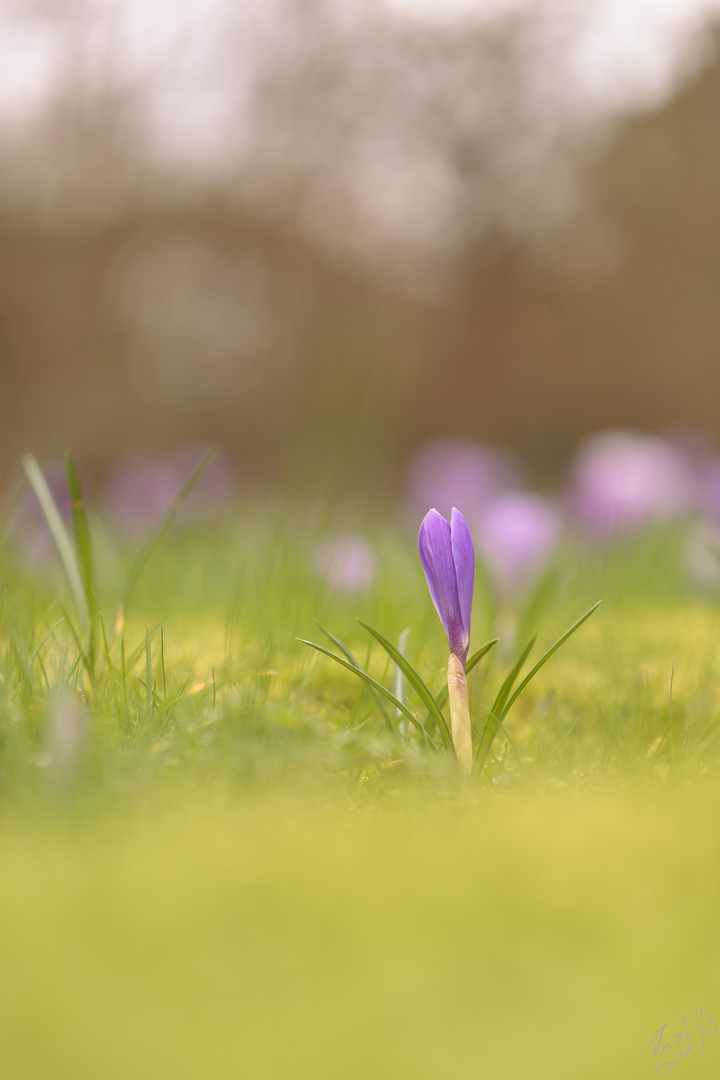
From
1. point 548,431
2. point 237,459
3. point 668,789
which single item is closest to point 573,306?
point 548,431

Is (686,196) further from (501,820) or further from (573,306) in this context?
(501,820)

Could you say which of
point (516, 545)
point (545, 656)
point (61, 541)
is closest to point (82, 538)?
point (61, 541)

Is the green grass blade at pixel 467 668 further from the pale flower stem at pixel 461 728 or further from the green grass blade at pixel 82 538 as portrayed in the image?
the green grass blade at pixel 82 538

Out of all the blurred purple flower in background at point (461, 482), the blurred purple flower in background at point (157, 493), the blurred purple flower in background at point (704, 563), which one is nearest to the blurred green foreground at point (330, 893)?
the blurred purple flower in background at point (704, 563)

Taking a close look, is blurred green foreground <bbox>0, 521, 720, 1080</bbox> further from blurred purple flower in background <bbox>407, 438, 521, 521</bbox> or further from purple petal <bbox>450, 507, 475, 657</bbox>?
blurred purple flower in background <bbox>407, 438, 521, 521</bbox>

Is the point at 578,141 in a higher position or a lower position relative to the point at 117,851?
higher

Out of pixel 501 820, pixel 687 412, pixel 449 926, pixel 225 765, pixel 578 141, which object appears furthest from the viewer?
pixel 687 412
